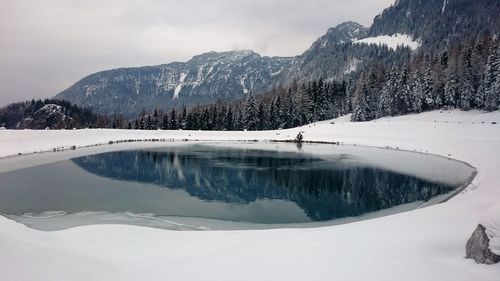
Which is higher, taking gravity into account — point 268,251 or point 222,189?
point 268,251

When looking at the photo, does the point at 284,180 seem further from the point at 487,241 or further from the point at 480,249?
the point at 487,241

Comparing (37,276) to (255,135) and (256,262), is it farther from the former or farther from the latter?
(255,135)

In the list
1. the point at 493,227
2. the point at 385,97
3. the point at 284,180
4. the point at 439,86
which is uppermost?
the point at 439,86

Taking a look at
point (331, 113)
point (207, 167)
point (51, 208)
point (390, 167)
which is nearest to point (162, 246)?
point (51, 208)

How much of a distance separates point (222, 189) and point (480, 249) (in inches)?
730

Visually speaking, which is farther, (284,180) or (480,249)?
(284,180)

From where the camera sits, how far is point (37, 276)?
7.29m

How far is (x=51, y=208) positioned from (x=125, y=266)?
39.7ft

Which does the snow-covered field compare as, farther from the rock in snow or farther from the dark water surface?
the dark water surface

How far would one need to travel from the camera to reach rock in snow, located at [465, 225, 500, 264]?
27.7ft

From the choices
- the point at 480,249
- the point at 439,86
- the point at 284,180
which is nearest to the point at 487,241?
the point at 480,249

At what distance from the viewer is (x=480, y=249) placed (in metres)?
8.72

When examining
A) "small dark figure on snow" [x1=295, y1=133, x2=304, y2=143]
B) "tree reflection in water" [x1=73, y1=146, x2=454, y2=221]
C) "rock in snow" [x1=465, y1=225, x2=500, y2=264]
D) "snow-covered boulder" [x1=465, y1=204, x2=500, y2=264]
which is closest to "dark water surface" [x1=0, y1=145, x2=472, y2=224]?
"tree reflection in water" [x1=73, y1=146, x2=454, y2=221]

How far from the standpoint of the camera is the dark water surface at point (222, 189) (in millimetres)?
19141
